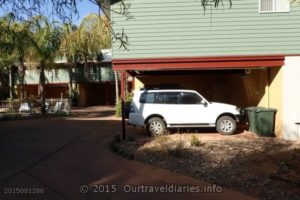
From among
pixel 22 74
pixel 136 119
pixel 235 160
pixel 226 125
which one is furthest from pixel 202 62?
pixel 22 74

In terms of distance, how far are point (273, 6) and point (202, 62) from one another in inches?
128

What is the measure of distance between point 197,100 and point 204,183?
8.81 m

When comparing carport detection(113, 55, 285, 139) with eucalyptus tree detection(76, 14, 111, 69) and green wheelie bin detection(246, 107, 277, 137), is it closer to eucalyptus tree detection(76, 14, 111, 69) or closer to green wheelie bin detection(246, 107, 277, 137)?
green wheelie bin detection(246, 107, 277, 137)

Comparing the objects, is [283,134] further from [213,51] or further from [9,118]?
[9,118]

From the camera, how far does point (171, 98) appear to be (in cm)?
1888

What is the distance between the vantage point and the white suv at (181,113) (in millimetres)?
18562

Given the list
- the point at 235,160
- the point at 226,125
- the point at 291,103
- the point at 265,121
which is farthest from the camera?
the point at 226,125

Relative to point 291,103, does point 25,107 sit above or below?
below

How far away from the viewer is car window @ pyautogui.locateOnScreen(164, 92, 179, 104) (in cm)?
1884

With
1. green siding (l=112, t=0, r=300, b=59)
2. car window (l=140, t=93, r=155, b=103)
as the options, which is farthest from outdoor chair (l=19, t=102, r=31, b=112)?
green siding (l=112, t=0, r=300, b=59)

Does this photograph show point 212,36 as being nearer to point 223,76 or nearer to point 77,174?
point 77,174

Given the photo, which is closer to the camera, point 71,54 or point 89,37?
point 89,37

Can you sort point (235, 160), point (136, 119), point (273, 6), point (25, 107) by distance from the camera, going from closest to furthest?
point (235, 160) → point (273, 6) → point (136, 119) → point (25, 107)

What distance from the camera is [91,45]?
42250 millimetres
